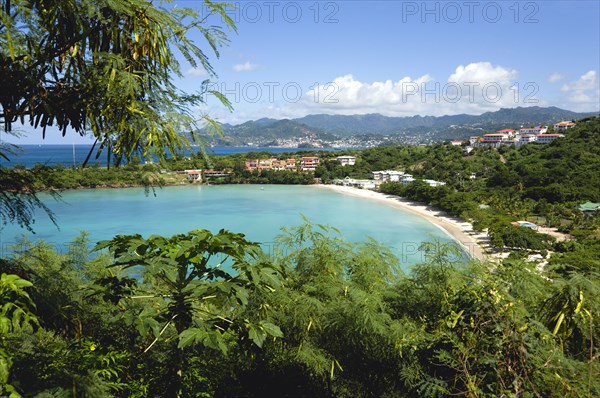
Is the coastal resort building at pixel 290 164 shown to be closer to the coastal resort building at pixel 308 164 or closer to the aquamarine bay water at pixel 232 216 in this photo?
the coastal resort building at pixel 308 164

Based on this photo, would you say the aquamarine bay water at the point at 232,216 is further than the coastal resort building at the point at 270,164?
No

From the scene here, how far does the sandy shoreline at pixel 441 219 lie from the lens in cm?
1906

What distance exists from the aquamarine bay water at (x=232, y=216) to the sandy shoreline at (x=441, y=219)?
81cm

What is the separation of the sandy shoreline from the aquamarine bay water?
81 centimetres

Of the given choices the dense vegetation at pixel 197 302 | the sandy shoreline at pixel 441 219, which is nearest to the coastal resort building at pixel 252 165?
the sandy shoreline at pixel 441 219

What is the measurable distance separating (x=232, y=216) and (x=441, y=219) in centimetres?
1545

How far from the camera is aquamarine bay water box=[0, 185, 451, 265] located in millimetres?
22969

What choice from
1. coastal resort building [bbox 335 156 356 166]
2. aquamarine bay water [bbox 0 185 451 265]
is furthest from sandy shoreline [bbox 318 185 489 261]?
coastal resort building [bbox 335 156 356 166]

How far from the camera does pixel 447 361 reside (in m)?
1.59

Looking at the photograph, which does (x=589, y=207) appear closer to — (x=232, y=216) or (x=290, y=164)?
(x=232, y=216)

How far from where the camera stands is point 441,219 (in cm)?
2667

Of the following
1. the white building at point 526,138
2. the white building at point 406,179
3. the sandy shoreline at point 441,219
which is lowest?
the sandy shoreline at point 441,219

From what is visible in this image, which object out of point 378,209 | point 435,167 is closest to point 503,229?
point 378,209

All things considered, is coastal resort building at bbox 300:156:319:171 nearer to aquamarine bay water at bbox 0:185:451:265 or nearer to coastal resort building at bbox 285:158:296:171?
coastal resort building at bbox 285:158:296:171
